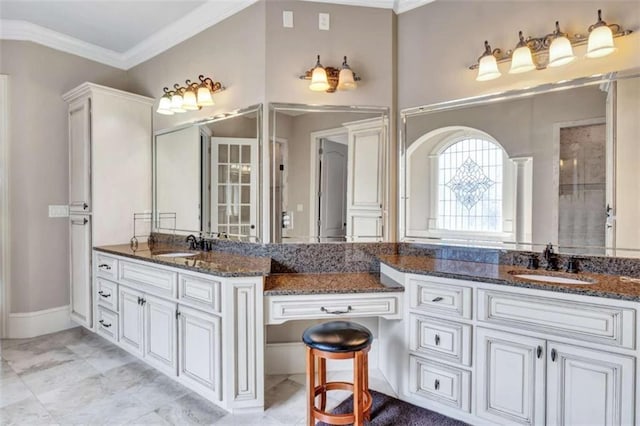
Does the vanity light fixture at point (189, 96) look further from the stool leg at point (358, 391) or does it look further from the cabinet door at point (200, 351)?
the stool leg at point (358, 391)

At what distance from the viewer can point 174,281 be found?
7.35 feet

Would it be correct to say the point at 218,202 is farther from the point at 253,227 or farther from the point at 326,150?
the point at 326,150

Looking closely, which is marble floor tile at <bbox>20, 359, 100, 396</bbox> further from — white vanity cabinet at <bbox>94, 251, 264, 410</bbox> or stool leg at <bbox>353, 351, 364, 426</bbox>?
stool leg at <bbox>353, 351, 364, 426</bbox>

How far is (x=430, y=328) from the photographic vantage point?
196 cm

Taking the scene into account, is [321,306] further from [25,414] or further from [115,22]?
[115,22]

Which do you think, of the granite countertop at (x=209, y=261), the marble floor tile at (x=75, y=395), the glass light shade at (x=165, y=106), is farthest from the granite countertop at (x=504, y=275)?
the glass light shade at (x=165, y=106)

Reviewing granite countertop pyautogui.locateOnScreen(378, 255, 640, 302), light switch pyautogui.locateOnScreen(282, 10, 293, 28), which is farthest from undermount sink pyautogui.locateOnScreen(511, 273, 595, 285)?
light switch pyautogui.locateOnScreen(282, 10, 293, 28)

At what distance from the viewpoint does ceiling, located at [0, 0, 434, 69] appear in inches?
105

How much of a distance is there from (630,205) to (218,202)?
261 centimetres

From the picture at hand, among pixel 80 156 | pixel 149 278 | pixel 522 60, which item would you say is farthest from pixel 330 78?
pixel 80 156

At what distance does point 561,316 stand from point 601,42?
4.55 feet

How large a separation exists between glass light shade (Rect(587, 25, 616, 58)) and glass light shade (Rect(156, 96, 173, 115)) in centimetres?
288

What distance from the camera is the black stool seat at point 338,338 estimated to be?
1.70m

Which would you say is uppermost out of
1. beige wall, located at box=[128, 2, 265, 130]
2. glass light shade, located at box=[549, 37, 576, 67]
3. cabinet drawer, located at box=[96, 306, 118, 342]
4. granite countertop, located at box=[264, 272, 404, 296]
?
beige wall, located at box=[128, 2, 265, 130]
